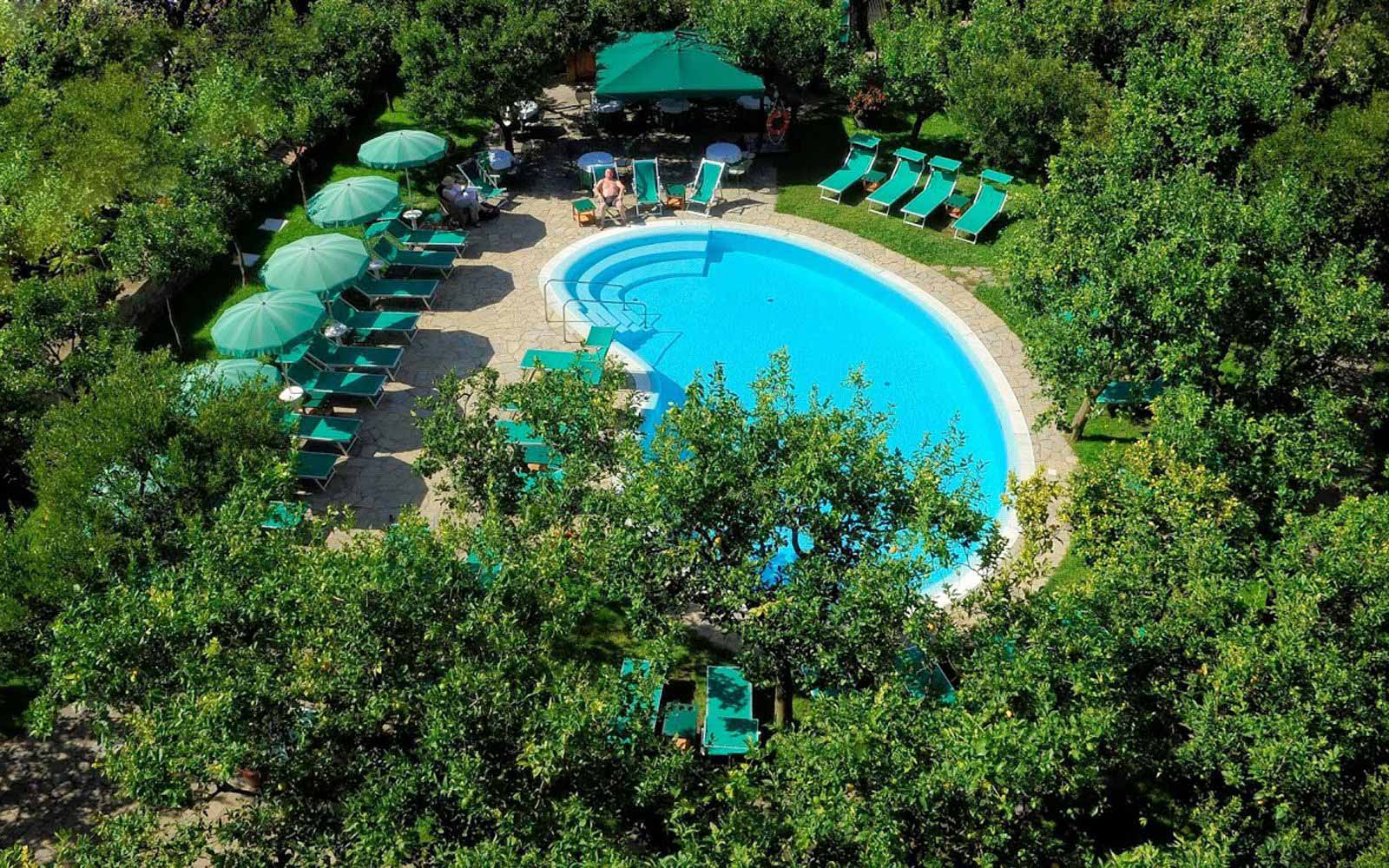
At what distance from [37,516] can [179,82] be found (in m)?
18.8

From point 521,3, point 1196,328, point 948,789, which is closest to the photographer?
point 948,789

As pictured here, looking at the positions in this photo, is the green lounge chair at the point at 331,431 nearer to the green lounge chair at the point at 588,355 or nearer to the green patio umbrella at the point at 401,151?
the green lounge chair at the point at 588,355

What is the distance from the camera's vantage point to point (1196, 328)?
1616 cm

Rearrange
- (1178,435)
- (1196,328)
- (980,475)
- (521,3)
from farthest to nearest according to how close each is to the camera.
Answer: (521,3) < (980,475) < (1196,328) < (1178,435)

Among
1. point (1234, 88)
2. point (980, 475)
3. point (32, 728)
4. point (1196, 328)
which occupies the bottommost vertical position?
point (980, 475)

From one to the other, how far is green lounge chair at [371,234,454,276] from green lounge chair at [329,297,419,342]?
1869mm

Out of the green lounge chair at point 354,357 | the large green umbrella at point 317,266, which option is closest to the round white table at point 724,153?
the large green umbrella at point 317,266

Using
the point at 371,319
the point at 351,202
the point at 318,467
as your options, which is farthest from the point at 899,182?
the point at 318,467

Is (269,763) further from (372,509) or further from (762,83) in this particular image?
(762,83)

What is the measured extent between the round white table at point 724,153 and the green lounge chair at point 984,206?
6066 millimetres

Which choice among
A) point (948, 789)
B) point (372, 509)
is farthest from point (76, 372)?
point (948, 789)

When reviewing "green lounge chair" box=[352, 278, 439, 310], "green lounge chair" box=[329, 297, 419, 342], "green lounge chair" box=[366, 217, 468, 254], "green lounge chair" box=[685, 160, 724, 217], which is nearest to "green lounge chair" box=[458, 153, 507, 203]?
"green lounge chair" box=[366, 217, 468, 254]

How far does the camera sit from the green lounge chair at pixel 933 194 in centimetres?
2602

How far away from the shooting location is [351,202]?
22.2 m
